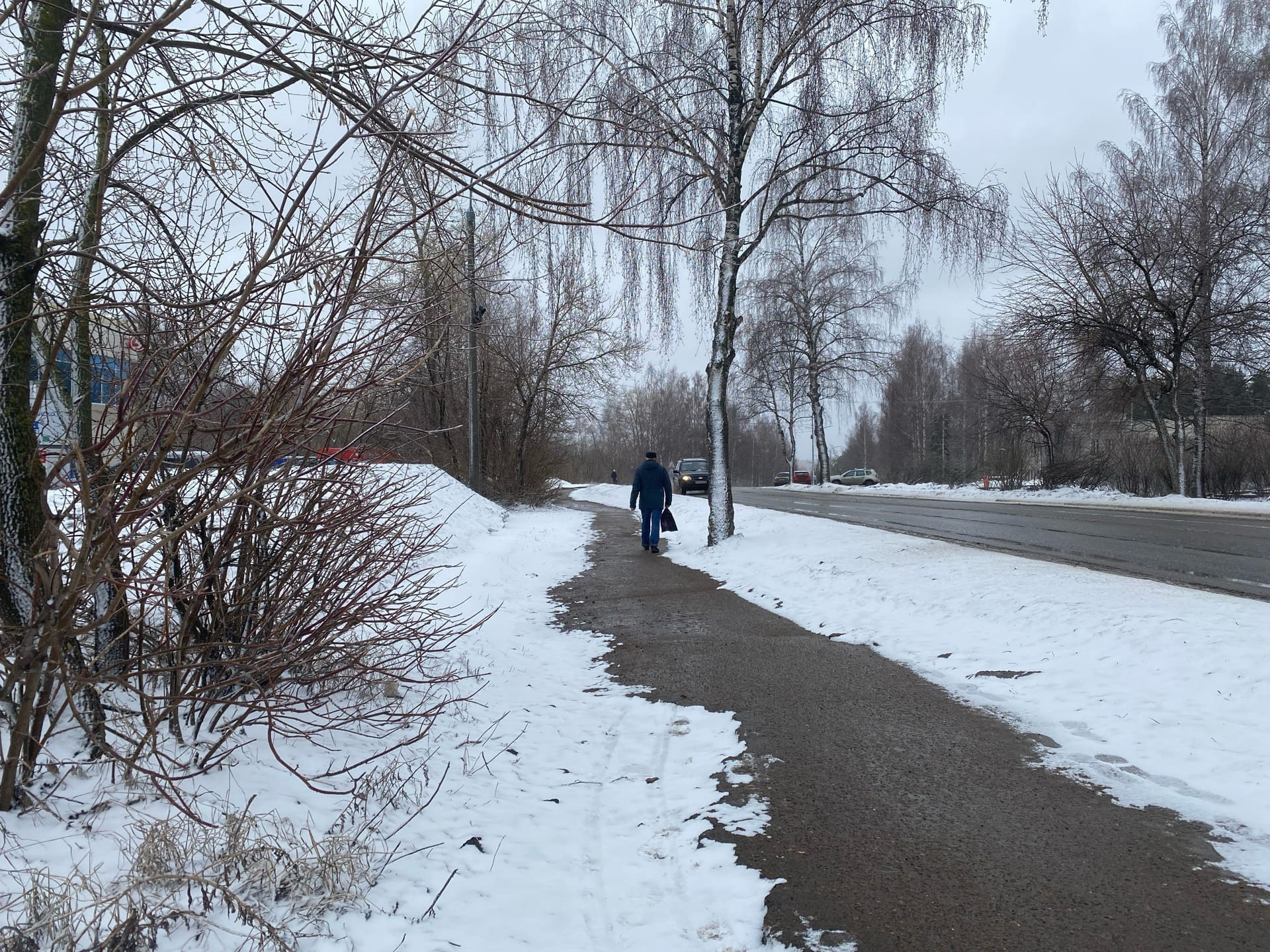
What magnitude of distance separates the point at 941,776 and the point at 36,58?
519cm

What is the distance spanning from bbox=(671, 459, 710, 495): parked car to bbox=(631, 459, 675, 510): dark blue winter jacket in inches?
782

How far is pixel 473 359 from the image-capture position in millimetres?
16328

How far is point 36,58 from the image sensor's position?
3082 millimetres

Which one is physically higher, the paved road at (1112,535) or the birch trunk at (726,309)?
the birch trunk at (726,309)

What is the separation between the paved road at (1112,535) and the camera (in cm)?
863

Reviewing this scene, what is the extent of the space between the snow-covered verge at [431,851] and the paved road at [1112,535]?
22.1ft

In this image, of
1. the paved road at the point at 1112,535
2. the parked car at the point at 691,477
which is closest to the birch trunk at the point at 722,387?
the paved road at the point at 1112,535

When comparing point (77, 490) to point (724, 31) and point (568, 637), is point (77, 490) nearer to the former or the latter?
point (568, 637)

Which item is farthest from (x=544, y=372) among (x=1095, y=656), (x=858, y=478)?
(x=858, y=478)

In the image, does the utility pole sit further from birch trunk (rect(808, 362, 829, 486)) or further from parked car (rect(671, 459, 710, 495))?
birch trunk (rect(808, 362, 829, 486))

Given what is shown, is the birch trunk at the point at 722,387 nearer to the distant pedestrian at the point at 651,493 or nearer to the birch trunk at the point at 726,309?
the birch trunk at the point at 726,309

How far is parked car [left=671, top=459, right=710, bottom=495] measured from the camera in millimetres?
33719

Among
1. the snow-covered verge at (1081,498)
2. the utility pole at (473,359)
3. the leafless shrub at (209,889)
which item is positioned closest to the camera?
the leafless shrub at (209,889)

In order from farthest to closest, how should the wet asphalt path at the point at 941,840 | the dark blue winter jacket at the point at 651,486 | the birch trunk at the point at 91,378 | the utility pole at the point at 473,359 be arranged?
1. the dark blue winter jacket at the point at 651,486
2. the utility pole at the point at 473,359
3. the birch trunk at the point at 91,378
4. the wet asphalt path at the point at 941,840
